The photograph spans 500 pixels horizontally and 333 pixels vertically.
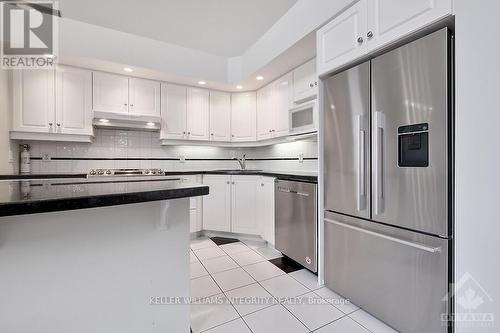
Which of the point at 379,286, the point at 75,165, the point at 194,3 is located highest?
the point at 194,3

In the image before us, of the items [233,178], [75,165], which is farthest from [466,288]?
[75,165]

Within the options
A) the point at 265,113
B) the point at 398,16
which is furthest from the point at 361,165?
the point at 265,113

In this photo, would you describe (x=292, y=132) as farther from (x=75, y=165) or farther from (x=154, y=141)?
(x=75, y=165)

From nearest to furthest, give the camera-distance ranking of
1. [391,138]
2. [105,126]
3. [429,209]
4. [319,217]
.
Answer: [429,209] < [391,138] < [319,217] < [105,126]

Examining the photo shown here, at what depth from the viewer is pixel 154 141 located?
3.38 meters

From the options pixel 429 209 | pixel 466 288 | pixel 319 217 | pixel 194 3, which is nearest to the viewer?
pixel 466 288

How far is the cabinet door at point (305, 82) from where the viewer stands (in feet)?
8.10

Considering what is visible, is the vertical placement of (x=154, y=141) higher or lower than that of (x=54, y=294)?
higher

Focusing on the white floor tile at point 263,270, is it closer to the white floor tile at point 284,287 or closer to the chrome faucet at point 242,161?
the white floor tile at point 284,287

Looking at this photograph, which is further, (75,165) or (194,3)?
(75,165)

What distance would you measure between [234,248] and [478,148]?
2.44m

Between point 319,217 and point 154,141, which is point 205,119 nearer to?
point 154,141

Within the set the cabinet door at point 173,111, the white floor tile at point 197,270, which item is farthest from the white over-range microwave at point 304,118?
the white floor tile at point 197,270

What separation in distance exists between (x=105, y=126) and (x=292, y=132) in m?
2.44
